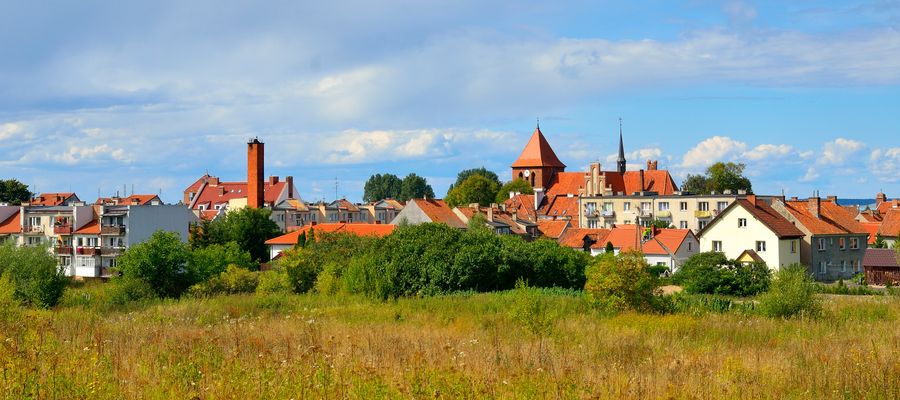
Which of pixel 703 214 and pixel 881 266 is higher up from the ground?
pixel 703 214

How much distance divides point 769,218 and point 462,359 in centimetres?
5193

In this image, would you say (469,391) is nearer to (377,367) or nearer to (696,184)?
(377,367)

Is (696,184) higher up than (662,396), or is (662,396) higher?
(696,184)

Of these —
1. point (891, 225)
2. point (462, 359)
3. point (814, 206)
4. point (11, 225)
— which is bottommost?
point (462, 359)

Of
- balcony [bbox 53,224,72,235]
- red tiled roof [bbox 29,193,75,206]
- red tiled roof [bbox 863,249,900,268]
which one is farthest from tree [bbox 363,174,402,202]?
red tiled roof [bbox 863,249,900,268]

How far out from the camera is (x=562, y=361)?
14445 millimetres

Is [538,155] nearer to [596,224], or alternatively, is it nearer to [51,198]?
[596,224]

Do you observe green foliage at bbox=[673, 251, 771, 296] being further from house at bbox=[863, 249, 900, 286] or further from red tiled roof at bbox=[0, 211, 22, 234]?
red tiled roof at bbox=[0, 211, 22, 234]

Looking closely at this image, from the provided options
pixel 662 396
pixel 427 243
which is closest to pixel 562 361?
pixel 662 396

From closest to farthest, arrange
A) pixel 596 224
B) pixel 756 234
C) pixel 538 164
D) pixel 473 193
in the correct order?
pixel 756 234, pixel 596 224, pixel 473 193, pixel 538 164

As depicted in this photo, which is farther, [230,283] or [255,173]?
[255,173]

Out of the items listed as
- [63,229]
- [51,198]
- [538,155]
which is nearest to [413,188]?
[538,155]

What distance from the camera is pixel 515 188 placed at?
415 ft

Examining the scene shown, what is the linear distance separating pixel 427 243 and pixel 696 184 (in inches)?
3236
